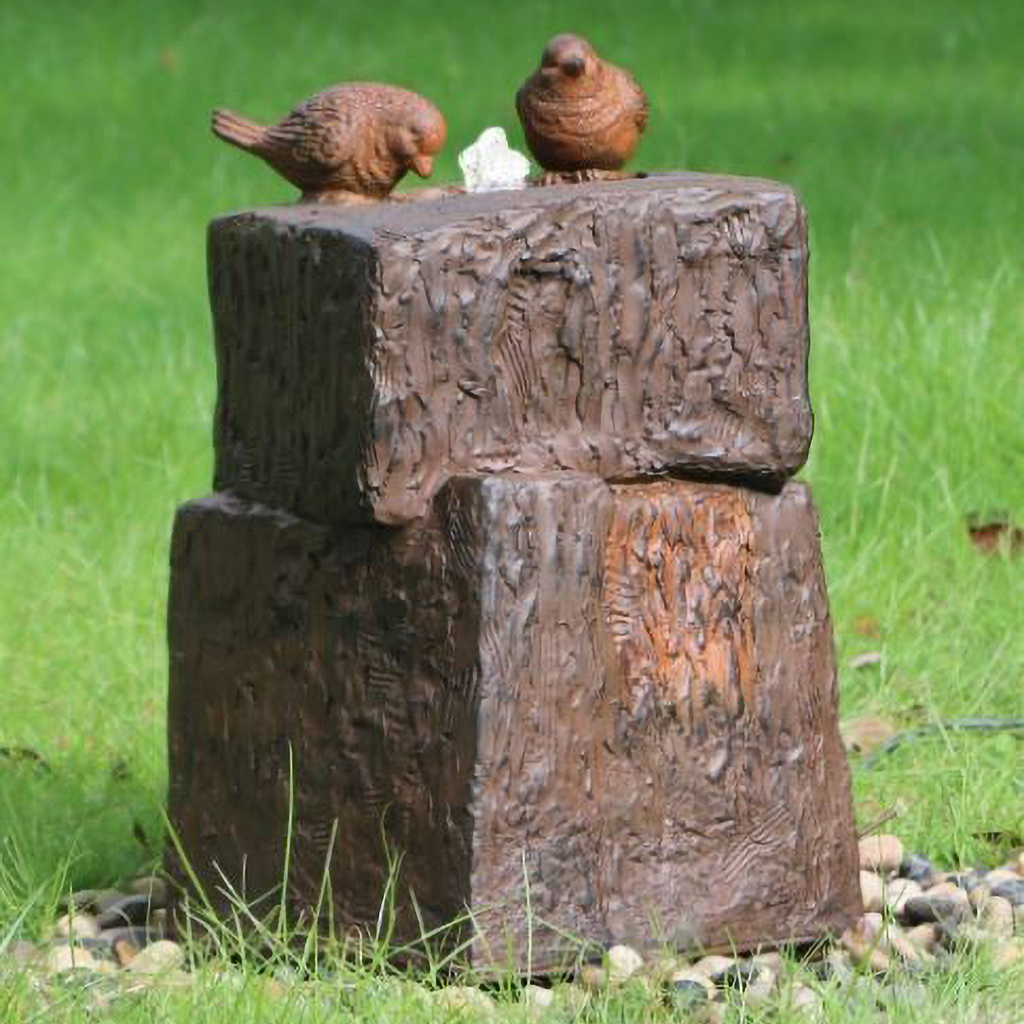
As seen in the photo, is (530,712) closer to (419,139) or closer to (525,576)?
(525,576)

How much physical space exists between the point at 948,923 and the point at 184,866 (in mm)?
1109

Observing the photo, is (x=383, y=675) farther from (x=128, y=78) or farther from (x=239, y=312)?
(x=128, y=78)

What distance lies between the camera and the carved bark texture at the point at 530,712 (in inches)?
116

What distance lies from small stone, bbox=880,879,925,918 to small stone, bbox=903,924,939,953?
5cm

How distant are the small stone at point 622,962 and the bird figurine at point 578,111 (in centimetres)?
109

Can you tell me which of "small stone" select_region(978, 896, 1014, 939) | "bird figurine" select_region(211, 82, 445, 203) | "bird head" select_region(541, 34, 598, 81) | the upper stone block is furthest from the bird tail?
"small stone" select_region(978, 896, 1014, 939)

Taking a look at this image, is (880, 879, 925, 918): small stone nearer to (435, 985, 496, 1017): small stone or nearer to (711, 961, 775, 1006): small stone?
(711, 961, 775, 1006): small stone

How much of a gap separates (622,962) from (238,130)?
4.31 feet

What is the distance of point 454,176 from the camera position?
8.00 metres

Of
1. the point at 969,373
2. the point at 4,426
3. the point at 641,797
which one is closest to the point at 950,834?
the point at 641,797

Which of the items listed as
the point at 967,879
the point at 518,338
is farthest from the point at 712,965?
the point at 518,338

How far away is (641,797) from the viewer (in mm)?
3090

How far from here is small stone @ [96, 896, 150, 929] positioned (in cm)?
350

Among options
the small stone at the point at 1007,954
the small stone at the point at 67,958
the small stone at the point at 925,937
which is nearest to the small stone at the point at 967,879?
the small stone at the point at 925,937
